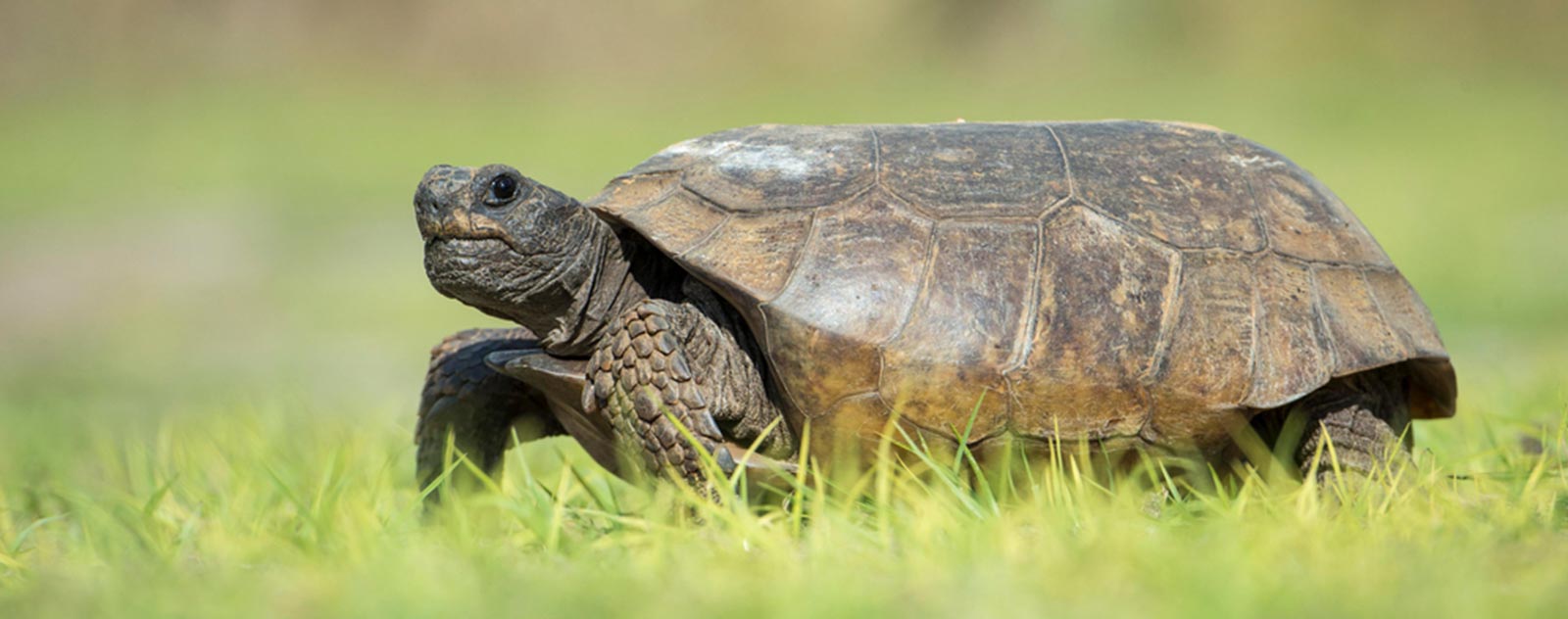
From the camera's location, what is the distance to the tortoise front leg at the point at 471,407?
12.0 feet

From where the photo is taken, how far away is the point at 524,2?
2381cm

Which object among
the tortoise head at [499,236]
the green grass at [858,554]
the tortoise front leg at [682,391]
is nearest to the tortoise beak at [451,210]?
the tortoise head at [499,236]

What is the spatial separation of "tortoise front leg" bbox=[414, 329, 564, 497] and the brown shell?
78cm

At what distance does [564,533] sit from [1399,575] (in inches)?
60.5

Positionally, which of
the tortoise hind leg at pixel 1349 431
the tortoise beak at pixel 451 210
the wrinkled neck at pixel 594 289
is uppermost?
the tortoise beak at pixel 451 210

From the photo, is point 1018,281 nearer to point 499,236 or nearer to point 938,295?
point 938,295

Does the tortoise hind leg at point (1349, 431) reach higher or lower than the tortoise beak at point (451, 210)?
lower

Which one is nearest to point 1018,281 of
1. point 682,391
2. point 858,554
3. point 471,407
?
point 682,391

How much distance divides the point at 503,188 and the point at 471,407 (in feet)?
2.83

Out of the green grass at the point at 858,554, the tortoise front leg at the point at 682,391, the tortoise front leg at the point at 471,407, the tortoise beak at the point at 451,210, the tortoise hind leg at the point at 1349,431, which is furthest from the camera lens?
the tortoise front leg at the point at 471,407

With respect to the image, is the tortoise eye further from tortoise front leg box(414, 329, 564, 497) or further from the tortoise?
tortoise front leg box(414, 329, 564, 497)

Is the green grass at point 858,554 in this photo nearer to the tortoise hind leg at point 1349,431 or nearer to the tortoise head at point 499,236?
the tortoise hind leg at point 1349,431

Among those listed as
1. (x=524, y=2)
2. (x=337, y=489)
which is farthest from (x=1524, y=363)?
(x=524, y=2)

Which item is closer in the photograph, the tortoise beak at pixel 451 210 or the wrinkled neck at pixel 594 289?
the tortoise beak at pixel 451 210
